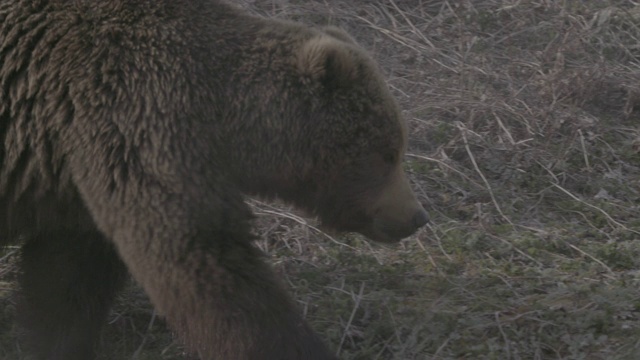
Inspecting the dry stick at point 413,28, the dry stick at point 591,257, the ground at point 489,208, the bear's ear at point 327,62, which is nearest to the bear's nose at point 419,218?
the ground at point 489,208

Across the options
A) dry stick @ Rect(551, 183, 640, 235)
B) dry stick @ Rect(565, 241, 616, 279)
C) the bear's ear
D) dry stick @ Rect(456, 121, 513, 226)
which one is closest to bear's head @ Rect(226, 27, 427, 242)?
the bear's ear

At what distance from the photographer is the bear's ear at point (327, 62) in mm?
4984

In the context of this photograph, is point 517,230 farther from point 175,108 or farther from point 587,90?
point 175,108

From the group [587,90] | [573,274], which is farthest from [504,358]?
[587,90]

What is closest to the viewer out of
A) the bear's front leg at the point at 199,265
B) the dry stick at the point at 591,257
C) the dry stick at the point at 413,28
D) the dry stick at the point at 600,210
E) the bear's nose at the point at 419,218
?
the bear's front leg at the point at 199,265

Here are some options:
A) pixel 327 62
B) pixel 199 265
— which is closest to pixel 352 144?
pixel 327 62

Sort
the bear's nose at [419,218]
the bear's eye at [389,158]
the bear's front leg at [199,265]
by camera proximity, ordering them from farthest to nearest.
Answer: the bear's nose at [419,218] → the bear's eye at [389,158] → the bear's front leg at [199,265]

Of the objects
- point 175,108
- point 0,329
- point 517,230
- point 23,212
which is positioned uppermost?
point 175,108

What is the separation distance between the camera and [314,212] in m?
5.44

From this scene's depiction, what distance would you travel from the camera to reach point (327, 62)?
500 cm

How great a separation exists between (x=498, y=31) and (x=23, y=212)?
498 cm

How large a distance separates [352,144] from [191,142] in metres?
0.81

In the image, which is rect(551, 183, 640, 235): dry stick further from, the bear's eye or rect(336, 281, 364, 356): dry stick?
the bear's eye

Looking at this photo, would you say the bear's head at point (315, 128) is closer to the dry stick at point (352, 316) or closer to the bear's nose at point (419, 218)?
the bear's nose at point (419, 218)
